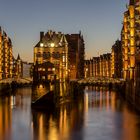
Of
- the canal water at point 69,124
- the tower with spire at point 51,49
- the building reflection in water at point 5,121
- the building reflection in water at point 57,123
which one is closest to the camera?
the canal water at point 69,124

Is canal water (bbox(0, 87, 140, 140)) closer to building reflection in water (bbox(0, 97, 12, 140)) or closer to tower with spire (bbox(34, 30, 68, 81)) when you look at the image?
building reflection in water (bbox(0, 97, 12, 140))

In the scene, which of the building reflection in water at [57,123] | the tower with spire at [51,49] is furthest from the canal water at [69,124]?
the tower with spire at [51,49]

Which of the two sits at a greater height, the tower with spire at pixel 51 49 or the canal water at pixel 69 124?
the tower with spire at pixel 51 49

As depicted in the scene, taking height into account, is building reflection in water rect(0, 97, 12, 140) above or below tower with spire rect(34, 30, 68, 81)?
below

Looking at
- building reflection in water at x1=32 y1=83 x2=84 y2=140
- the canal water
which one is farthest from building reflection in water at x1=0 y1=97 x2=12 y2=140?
building reflection in water at x1=32 y1=83 x2=84 y2=140

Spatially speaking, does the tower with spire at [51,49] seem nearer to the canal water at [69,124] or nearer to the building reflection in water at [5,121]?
the building reflection in water at [5,121]

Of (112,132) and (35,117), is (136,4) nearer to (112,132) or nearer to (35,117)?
(35,117)

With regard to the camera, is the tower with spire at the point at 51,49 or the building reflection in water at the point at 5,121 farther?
the tower with spire at the point at 51,49

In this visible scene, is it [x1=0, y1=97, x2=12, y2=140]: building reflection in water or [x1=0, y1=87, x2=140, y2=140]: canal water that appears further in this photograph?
[x1=0, y1=97, x2=12, y2=140]: building reflection in water

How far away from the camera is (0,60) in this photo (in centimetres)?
16075

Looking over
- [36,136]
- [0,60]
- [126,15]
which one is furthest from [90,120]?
[0,60]

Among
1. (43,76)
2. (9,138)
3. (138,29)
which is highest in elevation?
(138,29)

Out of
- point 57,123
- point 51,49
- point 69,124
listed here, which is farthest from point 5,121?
point 51,49

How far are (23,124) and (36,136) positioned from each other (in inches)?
500
